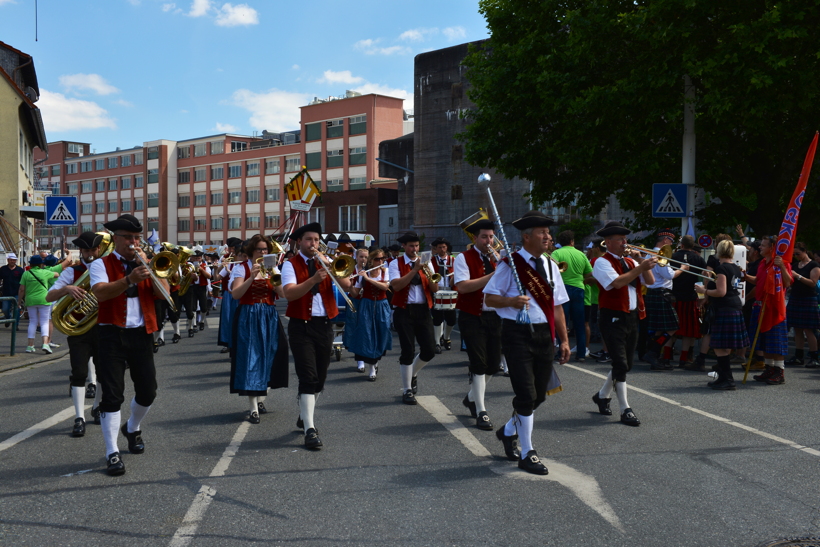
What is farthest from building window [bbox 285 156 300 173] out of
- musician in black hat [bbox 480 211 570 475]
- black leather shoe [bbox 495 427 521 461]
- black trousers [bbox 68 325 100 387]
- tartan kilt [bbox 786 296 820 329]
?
black leather shoe [bbox 495 427 521 461]

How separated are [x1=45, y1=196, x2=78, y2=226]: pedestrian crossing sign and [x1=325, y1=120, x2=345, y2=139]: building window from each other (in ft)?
176

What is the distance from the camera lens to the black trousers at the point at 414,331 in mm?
8766

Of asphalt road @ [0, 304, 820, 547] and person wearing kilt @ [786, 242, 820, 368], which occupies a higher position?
person wearing kilt @ [786, 242, 820, 368]

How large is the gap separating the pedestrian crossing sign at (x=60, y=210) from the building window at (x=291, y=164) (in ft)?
→ 193

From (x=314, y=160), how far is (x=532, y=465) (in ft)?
223

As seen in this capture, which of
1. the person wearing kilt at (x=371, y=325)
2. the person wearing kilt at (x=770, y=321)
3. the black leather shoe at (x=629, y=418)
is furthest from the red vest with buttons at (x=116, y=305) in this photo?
the person wearing kilt at (x=770, y=321)

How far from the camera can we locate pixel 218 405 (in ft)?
28.2

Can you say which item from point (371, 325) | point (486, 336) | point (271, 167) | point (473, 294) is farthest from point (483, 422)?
point (271, 167)

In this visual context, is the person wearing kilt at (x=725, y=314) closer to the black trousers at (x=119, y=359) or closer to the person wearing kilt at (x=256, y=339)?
the person wearing kilt at (x=256, y=339)

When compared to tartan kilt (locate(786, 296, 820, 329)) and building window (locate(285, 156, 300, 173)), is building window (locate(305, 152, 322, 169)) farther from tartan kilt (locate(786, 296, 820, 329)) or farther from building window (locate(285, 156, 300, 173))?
tartan kilt (locate(786, 296, 820, 329))

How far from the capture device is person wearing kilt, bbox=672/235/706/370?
36.7 feet

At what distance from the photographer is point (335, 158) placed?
70062mm

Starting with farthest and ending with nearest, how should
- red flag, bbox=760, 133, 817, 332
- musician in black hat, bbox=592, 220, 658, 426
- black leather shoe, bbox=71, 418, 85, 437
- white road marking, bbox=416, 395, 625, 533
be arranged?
1. red flag, bbox=760, 133, 817, 332
2. musician in black hat, bbox=592, 220, 658, 426
3. black leather shoe, bbox=71, 418, 85, 437
4. white road marking, bbox=416, 395, 625, 533

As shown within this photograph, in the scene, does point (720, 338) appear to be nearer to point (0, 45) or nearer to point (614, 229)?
point (614, 229)
